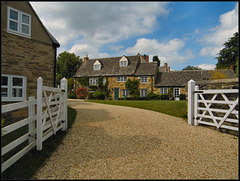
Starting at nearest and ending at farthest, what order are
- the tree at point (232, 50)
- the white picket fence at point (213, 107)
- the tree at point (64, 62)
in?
1. the tree at point (232, 50)
2. the white picket fence at point (213, 107)
3. the tree at point (64, 62)

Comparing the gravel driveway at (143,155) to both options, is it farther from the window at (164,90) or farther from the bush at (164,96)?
the window at (164,90)

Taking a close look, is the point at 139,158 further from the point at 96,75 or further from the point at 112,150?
the point at 96,75

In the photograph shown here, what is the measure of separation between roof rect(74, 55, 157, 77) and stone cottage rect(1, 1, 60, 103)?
2016cm

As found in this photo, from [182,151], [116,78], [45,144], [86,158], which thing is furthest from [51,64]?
[116,78]

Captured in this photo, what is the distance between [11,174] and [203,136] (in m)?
5.67

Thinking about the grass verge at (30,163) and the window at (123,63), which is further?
the window at (123,63)

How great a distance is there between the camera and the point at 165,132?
593 cm

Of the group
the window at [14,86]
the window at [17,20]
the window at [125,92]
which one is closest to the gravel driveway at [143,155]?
the window at [14,86]

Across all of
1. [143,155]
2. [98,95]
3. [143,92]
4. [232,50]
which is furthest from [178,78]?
[232,50]

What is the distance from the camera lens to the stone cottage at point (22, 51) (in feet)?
7.09

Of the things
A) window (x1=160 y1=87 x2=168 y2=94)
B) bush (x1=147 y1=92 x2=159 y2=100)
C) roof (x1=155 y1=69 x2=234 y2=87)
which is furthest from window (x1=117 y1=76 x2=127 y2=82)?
window (x1=160 y1=87 x2=168 y2=94)

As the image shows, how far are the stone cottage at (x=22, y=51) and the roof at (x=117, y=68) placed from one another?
20.2 m

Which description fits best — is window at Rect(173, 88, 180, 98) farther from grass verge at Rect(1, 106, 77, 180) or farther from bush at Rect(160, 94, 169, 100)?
grass verge at Rect(1, 106, 77, 180)

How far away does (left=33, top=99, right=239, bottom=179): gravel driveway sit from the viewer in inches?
112
